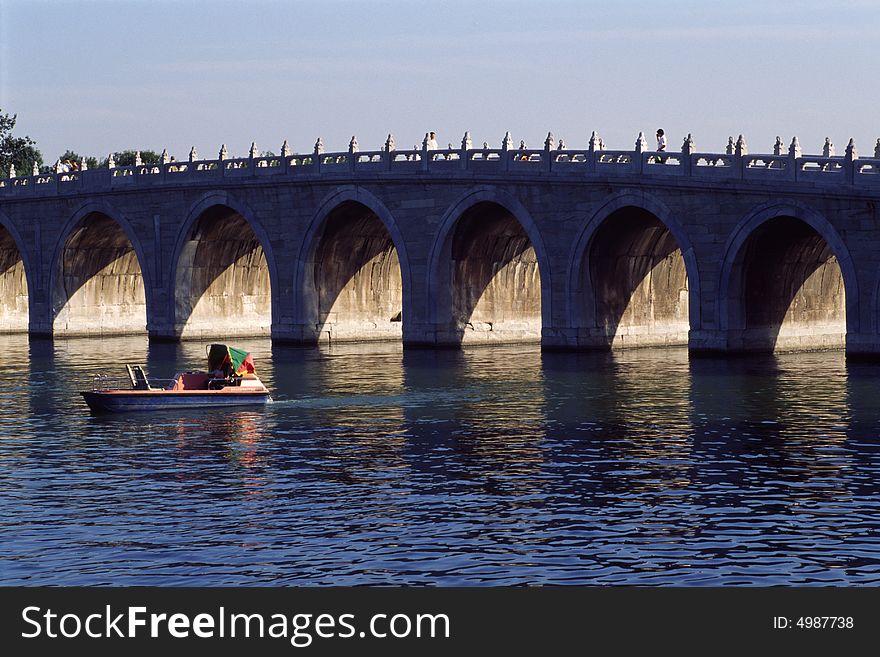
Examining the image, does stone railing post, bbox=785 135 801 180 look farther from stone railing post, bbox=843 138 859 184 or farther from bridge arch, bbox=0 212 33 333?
bridge arch, bbox=0 212 33 333

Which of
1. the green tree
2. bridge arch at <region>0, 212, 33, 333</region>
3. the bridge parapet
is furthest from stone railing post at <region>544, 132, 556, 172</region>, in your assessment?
the green tree

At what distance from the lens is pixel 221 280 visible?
7544cm

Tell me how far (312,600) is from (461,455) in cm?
1325

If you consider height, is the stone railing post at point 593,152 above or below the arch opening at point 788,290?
above

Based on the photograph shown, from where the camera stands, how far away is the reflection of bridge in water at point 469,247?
176 feet

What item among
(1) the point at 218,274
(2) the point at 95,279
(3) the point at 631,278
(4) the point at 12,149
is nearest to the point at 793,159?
(3) the point at 631,278

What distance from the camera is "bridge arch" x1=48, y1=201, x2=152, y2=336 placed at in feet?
259

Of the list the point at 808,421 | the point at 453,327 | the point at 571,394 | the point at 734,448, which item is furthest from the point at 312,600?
the point at 453,327

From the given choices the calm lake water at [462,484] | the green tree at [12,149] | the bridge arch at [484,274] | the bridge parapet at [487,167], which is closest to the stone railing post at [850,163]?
the bridge parapet at [487,167]

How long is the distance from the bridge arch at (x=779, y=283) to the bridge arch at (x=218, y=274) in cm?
2432

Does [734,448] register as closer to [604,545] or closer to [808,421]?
[808,421]

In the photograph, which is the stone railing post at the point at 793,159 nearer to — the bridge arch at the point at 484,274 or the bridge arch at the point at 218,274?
the bridge arch at the point at 484,274

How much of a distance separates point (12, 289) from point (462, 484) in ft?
210

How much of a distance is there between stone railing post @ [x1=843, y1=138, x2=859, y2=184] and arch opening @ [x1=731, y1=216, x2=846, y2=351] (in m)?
3.68
